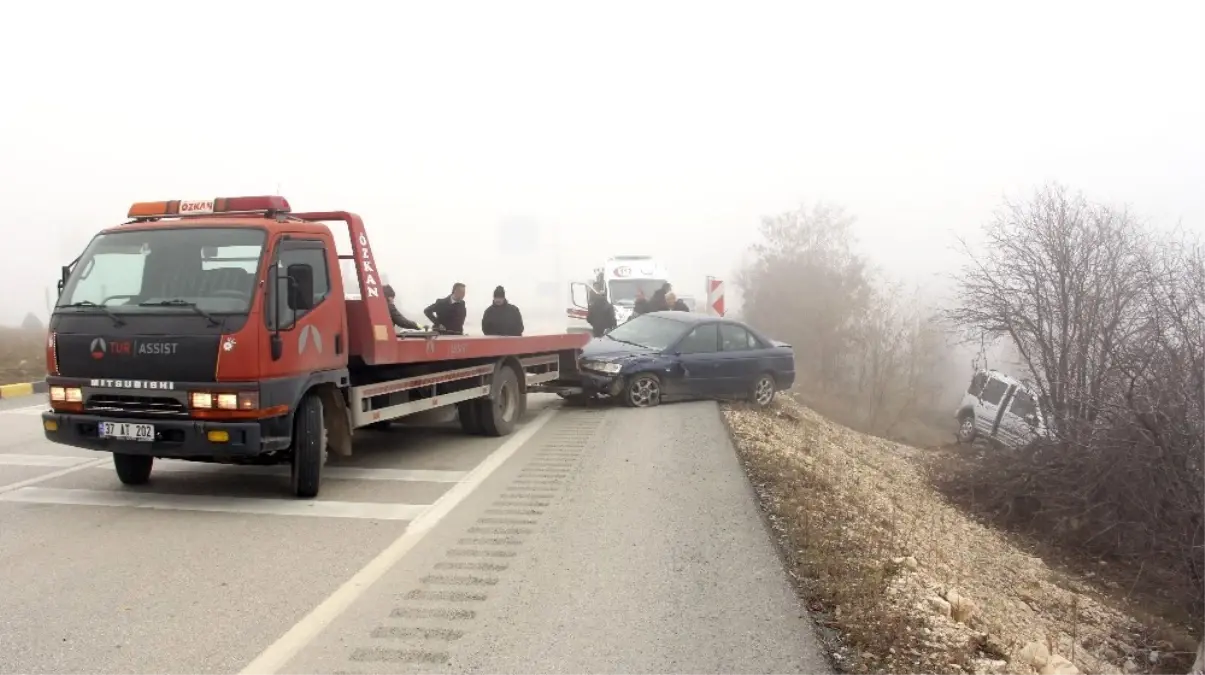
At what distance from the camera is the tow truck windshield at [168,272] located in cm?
623

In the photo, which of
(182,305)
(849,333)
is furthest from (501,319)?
(849,333)

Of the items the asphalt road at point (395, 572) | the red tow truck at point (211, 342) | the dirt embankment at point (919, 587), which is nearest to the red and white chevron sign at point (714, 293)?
the dirt embankment at point (919, 587)

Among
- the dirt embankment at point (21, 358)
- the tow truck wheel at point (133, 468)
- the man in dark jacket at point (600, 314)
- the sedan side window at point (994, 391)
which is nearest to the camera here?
the tow truck wheel at point (133, 468)

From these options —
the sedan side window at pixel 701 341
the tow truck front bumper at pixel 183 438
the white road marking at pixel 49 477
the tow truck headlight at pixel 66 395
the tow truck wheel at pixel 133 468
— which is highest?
the sedan side window at pixel 701 341

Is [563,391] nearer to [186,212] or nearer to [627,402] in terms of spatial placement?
[627,402]

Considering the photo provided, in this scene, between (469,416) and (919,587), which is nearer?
(919,587)

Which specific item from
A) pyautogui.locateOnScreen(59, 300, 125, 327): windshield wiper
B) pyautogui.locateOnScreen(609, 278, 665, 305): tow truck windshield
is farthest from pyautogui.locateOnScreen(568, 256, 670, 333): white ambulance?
pyautogui.locateOnScreen(59, 300, 125, 327): windshield wiper

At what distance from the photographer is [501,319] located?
13234 mm

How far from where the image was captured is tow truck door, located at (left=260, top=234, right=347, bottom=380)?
20.7ft

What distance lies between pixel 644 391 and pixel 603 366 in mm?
723

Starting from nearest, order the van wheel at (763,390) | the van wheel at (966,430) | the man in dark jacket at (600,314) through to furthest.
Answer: the van wheel at (763,390) → the van wheel at (966,430) → the man in dark jacket at (600,314)

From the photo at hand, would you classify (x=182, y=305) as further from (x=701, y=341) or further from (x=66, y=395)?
(x=701, y=341)

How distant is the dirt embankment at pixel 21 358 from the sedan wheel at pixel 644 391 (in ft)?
37.7

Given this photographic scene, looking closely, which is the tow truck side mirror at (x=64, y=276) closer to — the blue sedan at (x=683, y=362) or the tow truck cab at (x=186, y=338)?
the tow truck cab at (x=186, y=338)
